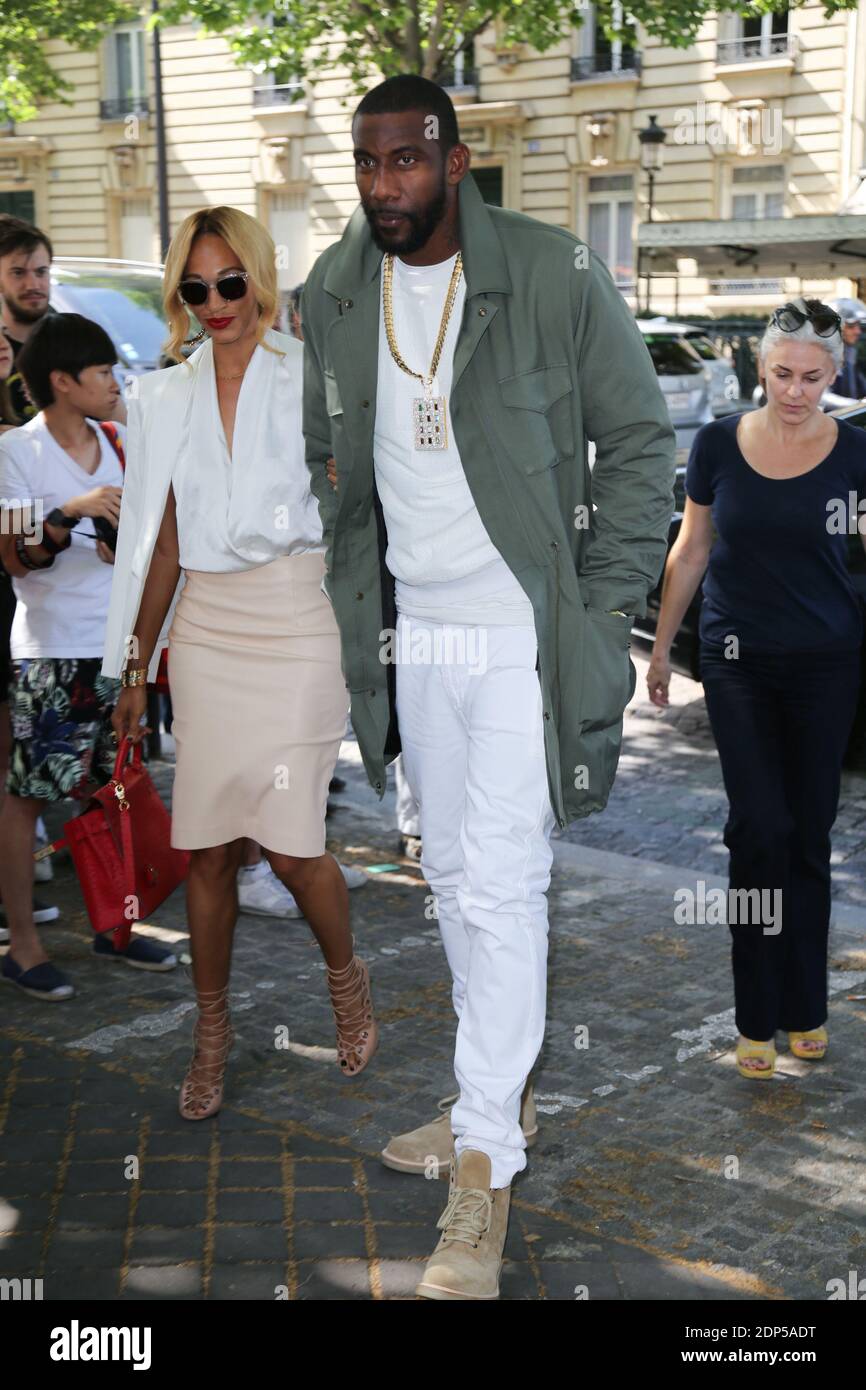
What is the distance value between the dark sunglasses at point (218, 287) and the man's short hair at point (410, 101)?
2.24 ft

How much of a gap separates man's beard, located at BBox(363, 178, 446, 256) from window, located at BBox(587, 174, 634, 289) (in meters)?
30.1

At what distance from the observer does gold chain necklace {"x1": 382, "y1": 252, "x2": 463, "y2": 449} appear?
344cm

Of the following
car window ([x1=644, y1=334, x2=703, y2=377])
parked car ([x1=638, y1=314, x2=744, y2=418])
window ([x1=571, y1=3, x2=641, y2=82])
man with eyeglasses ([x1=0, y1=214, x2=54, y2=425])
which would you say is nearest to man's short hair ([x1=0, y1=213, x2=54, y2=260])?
man with eyeglasses ([x1=0, y1=214, x2=54, y2=425])

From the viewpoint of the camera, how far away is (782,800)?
4363 mm

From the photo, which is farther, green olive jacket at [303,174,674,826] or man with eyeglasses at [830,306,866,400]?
man with eyeglasses at [830,306,866,400]

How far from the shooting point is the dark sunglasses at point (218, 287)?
393 cm

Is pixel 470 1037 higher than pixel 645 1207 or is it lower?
higher

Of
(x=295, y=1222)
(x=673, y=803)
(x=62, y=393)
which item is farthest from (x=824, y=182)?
(x=295, y=1222)

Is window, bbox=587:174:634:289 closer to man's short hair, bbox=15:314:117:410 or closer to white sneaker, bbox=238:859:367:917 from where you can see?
white sneaker, bbox=238:859:367:917

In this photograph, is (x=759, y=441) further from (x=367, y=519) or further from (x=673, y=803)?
(x=673, y=803)

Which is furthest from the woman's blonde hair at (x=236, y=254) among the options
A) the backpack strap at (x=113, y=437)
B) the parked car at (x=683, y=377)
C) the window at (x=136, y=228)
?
the window at (x=136, y=228)

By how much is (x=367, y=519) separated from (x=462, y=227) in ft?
2.17

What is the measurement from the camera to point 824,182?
29688 millimetres
